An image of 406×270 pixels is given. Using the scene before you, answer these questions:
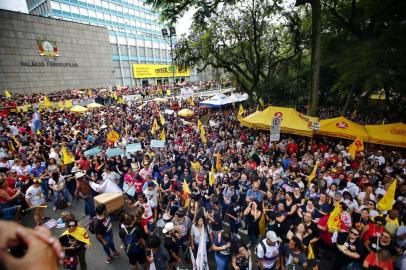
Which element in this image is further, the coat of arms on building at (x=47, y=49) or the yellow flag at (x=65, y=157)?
the coat of arms on building at (x=47, y=49)

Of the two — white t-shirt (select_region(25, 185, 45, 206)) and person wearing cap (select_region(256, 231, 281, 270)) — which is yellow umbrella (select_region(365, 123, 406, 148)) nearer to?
person wearing cap (select_region(256, 231, 281, 270))

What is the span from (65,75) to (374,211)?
46.0 m

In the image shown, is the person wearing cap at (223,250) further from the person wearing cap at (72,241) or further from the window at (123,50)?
the window at (123,50)

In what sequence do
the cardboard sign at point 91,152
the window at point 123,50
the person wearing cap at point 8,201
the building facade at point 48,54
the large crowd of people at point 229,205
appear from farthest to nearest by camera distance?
the window at point 123,50 → the building facade at point 48,54 → the cardboard sign at point 91,152 → the person wearing cap at point 8,201 → the large crowd of people at point 229,205

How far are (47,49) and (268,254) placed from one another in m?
45.3

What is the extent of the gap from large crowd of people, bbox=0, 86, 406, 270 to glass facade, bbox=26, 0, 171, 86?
40064 mm

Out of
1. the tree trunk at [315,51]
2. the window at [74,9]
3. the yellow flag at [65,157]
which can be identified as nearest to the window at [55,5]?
the window at [74,9]

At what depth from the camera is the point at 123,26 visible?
6147 centimetres

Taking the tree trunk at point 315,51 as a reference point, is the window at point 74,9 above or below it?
above

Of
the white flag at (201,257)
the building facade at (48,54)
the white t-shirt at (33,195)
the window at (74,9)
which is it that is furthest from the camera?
the window at (74,9)

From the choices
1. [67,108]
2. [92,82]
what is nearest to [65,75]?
[92,82]

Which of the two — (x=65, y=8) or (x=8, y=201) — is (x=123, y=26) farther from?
(x=8, y=201)

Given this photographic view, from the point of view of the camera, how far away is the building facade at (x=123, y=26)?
158 feet

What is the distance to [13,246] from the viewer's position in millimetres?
1058
